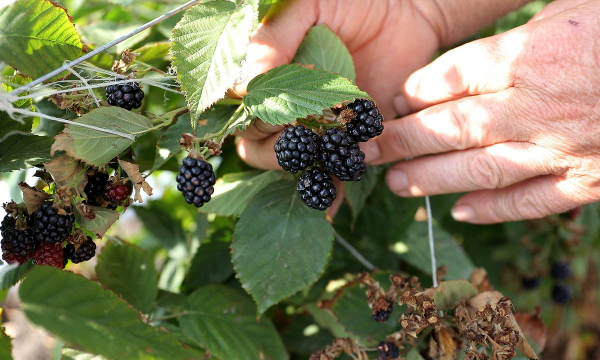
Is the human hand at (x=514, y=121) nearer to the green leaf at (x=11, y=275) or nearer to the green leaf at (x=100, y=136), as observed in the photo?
the green leaf at (x=100, y=136)

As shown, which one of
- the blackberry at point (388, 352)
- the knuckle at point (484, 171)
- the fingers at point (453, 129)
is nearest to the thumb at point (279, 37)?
the fingers at point (453, 129)

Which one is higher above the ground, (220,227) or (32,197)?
(32,197)

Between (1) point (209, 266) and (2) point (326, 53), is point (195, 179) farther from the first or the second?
(1) point (209, 266)

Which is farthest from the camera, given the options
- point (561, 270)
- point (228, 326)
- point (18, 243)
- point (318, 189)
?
point (561, 270)

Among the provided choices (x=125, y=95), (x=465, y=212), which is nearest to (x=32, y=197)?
(x=125, y=95)

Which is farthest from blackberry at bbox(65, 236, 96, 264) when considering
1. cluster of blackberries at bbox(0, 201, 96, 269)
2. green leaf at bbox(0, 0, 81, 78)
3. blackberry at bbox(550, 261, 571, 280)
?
blackberry at bbox(550, 261, 571, 280)

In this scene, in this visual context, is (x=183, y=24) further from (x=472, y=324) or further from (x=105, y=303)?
(x=472, y=324)
